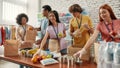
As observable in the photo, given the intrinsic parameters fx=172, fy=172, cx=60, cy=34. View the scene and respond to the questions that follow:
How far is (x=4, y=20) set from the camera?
17.4 ft

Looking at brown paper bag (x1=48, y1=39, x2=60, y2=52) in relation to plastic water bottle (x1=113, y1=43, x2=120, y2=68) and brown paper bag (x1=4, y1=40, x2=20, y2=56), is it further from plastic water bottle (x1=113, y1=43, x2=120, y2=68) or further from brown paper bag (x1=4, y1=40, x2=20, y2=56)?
plastic water bottle (x1=113, y1=43, x2=120, y2=68)

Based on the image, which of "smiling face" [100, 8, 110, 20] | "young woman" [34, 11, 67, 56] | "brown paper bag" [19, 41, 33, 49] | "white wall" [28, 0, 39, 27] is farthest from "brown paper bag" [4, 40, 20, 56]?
"white wall" [28, 0, 39, 27]

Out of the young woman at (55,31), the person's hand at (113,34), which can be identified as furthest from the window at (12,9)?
the person's hand at (113,34)

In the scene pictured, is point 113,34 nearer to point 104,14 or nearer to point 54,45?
point 104,14

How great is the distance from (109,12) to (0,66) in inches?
144

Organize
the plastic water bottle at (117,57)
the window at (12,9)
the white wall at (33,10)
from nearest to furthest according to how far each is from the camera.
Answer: the plastic water bottle at (117,57)
the window at (12,9)
the white wall at (33,10)

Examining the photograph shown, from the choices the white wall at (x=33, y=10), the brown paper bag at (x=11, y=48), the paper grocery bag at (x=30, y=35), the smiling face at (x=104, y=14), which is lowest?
the brown paper bag at (x=11, y=48)

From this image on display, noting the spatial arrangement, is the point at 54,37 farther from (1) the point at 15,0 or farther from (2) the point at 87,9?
(1) the point at 15,0

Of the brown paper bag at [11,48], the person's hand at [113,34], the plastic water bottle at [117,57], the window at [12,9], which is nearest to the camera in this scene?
the plastic water bottle at [117,57]

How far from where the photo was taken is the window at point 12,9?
5.41 metres

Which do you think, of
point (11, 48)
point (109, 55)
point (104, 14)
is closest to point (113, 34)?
point (104, 14)

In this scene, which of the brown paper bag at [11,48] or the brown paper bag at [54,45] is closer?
the brown paper bag at [11,48]

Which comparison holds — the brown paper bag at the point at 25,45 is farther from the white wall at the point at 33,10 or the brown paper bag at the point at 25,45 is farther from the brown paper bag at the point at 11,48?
the white wall at the point at 33,10

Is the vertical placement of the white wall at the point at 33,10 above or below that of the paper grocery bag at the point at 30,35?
above
